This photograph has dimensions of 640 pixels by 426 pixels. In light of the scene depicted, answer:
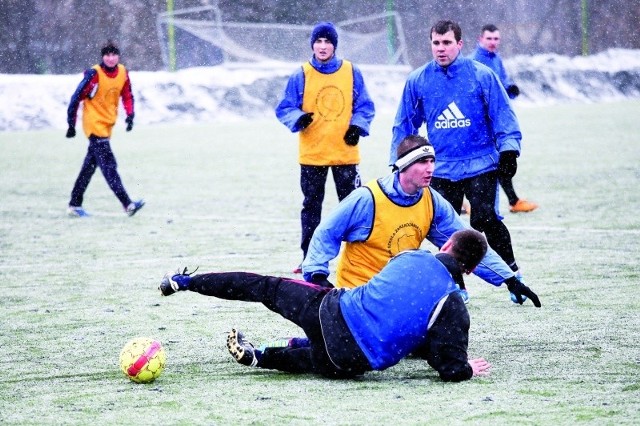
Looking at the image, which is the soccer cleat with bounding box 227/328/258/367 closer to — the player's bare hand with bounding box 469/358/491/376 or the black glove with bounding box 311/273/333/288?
the black glove with bounding box 311/273/333/288

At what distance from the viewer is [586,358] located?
6.21 meters

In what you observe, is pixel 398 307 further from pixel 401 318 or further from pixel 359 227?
pixel 359 227

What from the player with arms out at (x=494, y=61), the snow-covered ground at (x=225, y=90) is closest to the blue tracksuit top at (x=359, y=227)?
the player with arms out at (x=494, y=61)

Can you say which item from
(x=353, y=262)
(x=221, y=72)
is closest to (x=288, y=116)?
(x=353, y=262)

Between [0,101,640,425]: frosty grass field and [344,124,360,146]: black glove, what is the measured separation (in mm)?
1231

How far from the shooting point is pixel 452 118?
318 inches

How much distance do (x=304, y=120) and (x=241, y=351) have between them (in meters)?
4.01

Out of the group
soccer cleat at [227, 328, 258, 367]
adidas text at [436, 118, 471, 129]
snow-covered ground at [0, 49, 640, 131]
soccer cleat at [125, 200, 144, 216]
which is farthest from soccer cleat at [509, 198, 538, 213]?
snow-covered ground at [0, 49, 640, 131]

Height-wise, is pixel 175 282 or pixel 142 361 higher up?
pixel 175 282

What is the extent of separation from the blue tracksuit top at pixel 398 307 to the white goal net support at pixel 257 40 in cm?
2729

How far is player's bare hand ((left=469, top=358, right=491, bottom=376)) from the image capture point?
5.82 meters

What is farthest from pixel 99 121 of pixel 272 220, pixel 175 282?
pixel 175 282

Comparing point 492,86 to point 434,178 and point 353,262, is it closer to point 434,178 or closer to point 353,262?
point 434,178

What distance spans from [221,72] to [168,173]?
1461cm
